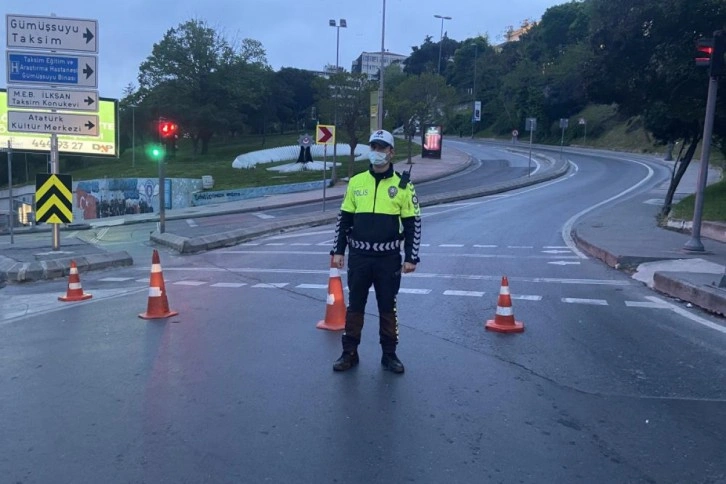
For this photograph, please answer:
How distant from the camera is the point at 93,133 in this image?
14.0m

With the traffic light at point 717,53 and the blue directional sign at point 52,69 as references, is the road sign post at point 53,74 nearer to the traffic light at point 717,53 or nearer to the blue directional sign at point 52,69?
the blue directional sign at point 52,69

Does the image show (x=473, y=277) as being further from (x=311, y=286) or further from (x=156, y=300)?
(x=156, y=300)

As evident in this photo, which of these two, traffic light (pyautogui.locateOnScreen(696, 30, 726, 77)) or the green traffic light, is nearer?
traffic light (pyautogui.locateOnScreen(696, 30, 726, 77))

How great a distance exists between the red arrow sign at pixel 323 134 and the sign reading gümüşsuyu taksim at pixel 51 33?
10.4 meters

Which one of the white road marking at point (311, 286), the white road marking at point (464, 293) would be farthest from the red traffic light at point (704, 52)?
the white road marking at point (311, 286)

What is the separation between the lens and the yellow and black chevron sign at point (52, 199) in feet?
43.4

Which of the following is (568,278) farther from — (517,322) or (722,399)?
(722,399)

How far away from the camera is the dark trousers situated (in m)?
5.77

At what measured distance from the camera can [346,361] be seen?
592 centimetres

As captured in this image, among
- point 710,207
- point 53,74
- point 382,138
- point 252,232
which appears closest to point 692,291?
point 382,138

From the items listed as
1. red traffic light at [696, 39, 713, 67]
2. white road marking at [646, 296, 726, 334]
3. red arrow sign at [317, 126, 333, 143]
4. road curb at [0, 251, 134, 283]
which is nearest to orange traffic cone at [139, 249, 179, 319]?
road curb at [0, 251, 134, 283]

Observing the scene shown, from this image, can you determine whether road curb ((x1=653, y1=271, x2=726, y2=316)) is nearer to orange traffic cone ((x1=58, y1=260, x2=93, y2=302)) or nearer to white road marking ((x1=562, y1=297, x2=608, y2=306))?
white road marking ((x1=562, y1=297, x2=608, y2=306))

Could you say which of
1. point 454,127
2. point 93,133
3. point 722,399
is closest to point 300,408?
point 722,399

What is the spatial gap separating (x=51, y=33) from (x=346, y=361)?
1082 centimetres
